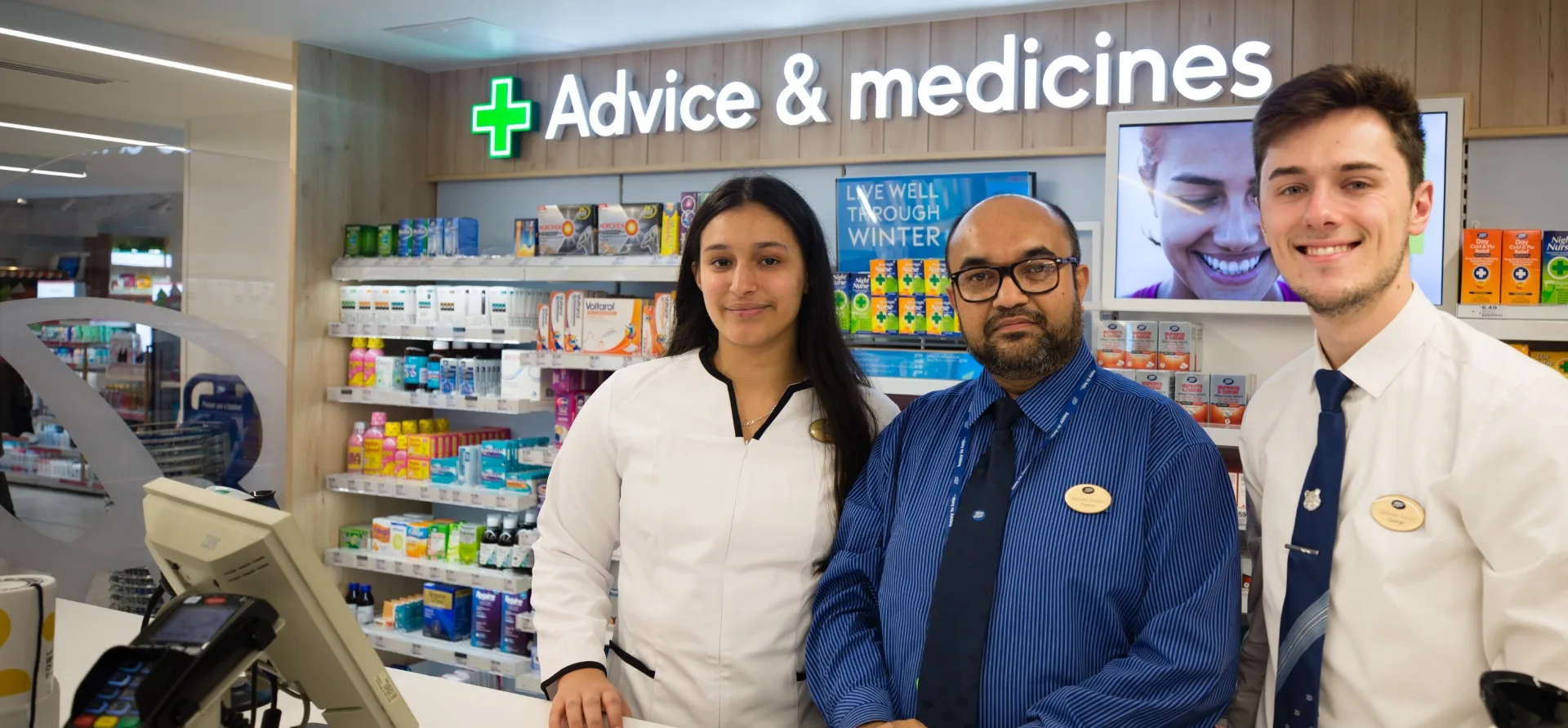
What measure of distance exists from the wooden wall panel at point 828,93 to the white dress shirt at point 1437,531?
140 inches

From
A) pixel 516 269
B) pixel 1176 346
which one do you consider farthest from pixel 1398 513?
pixel 516 269

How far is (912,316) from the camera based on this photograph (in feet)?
13.5

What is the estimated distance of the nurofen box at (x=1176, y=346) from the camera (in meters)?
3.69

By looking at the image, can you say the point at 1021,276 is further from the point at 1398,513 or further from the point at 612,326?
the point at 612,326

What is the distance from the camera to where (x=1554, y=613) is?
1.42m

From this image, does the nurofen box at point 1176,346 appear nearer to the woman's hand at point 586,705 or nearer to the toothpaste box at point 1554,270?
the toothpaste box at point 1554,270

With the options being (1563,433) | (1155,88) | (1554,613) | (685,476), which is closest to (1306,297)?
(1563,433)

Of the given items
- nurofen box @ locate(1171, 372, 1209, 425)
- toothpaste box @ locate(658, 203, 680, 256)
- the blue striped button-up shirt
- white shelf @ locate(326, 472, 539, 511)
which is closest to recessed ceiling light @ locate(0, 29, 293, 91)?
white shelf @ locate(326, 472, 539, 511)

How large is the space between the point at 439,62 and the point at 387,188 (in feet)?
2.48

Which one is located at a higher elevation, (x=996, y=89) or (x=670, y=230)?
(x=996, y=89)

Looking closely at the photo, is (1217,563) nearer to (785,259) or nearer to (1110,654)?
(1110,654)

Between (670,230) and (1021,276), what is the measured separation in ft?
10.1

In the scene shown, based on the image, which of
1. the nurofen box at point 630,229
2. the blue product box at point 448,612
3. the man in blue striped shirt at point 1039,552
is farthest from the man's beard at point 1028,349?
the blue product box at point 448,612

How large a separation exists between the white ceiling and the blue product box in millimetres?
2749
